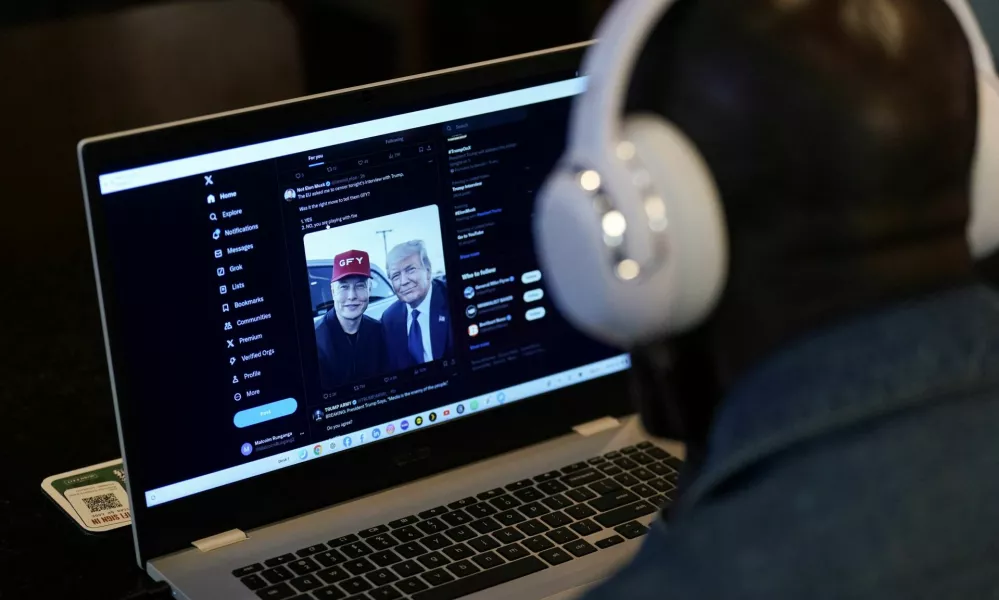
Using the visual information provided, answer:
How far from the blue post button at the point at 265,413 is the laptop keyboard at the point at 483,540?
12cm

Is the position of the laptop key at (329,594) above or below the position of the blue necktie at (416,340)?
below

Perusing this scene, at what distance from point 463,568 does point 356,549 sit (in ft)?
0.32

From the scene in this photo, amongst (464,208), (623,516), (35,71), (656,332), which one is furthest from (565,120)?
(35,71)

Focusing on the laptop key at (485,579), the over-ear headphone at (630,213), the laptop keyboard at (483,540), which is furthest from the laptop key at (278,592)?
the over-ear headphone at (630,213)

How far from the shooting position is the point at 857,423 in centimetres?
67

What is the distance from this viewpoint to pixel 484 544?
1127 millimetres

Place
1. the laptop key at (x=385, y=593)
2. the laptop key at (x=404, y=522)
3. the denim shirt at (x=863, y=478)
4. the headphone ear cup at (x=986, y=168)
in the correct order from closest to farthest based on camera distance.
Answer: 1. the denim shirt at (x=863, y=478)
2. the headphone ear cup at (x=986, y=168)
3. the laptop key at (x=385, y=593)
4. the laptop key at (x=404, y=522)

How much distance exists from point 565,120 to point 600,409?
0.30 metres

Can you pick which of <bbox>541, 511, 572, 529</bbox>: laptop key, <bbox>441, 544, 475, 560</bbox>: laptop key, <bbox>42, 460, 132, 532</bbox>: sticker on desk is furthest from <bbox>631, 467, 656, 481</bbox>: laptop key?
<bbox>42, 460, 132, 532</bbox>: sticker on desk

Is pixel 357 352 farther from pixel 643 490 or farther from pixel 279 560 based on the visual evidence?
pixel 643 490

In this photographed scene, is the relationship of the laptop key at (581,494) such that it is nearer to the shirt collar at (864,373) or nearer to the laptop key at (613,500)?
the laptop key at (613,500)

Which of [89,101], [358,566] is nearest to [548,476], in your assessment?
[358,566]

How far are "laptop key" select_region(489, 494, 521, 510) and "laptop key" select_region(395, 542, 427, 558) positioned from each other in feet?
0.31

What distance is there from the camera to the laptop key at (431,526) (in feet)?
3.77
